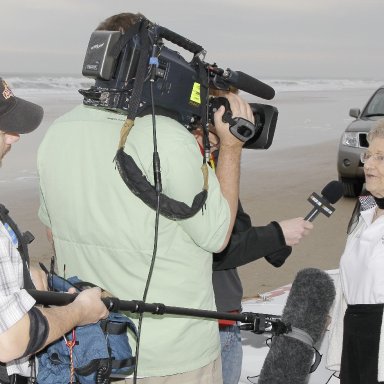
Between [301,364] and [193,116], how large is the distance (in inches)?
62.7

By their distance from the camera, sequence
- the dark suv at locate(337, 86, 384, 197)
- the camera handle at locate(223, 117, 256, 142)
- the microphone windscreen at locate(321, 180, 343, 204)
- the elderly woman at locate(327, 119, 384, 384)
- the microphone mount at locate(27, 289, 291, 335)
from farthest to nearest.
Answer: the dark suv at locate(337, 86, 384, 197) → the microphone windscreen at locate(321, 180, 343, 204) → the elderly woman at locate(327, 119, 384, 384) → the camera handle at locate(223, 117, 256, 142) → the microphone mount at locate(27, 289, 291, 335)

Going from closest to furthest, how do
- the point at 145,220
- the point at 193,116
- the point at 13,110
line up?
the point at 13,110 < the point at 145,220 < the point at 193,116

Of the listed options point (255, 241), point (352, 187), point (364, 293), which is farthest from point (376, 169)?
point (352, 187)

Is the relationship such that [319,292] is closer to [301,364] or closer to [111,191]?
[301,364]

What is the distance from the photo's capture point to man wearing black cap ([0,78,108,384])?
1.82 metres

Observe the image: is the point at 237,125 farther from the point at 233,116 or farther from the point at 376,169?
the point at 376,169

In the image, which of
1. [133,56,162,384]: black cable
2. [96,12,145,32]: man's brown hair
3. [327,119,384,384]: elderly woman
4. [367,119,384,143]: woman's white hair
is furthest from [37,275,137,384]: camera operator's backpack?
[367,119,384,143]: woman's white hair

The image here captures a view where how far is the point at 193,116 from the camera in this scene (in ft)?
8.00

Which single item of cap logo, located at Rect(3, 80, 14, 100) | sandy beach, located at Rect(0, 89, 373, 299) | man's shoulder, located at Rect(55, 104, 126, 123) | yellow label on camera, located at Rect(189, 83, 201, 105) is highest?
yellow label on camera, located at Rect(189, 83, 201, 105)

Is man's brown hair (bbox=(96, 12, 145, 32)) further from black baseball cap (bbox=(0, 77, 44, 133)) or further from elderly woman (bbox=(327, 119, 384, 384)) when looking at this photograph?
elderly woman (bbox=(327, 119, 384, 384))

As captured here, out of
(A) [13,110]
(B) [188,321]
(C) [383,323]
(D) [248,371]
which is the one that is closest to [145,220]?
(B) [188,321]

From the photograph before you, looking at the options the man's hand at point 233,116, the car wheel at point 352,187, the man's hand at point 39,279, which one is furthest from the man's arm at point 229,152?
the car wheel at point 352,187

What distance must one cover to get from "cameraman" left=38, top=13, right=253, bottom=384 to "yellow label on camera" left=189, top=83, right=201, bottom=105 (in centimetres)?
12

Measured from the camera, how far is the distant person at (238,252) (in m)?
2.74
